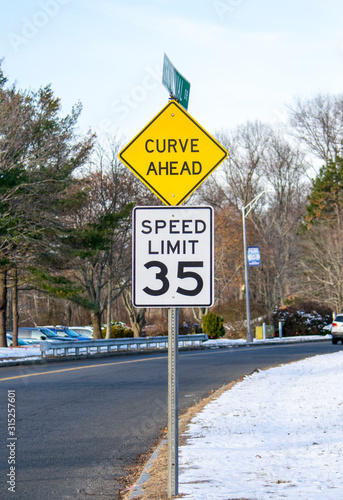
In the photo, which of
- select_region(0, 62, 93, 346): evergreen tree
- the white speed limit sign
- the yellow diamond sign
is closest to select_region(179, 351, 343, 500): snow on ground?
the white speed limit sign

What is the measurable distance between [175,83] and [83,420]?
573 cm

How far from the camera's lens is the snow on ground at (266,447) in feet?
16.2

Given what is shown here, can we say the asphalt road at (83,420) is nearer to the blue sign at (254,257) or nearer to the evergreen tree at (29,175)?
the evergreen tree at (29,175)

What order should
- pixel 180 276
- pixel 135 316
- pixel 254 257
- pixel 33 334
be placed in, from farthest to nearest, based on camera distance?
pixel 135 316, pixel 33 334, pixel 254 257, pixel 180 276

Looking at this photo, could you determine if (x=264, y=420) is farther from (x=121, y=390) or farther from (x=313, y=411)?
(x=121, y=390)

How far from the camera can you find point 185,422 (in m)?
8.48

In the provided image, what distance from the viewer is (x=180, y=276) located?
4.67 m

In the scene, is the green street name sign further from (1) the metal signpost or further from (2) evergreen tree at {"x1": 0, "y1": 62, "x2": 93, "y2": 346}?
(2) evergreen tree at {"x1": 0, "y1": 62, "x2": 93, "y2": 346}

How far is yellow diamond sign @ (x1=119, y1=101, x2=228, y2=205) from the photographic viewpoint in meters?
5.00

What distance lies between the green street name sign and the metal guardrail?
16839 mm

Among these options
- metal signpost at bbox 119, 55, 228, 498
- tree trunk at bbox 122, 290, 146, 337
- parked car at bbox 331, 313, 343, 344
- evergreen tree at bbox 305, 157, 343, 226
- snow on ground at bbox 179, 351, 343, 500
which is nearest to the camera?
metal signpost at bbox 119, 55, 228, 498

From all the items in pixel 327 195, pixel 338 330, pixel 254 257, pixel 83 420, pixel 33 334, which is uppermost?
pixel 327 195

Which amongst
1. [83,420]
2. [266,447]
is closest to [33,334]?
[83,420]

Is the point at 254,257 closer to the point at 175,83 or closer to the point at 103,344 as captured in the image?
the point at 103,344
